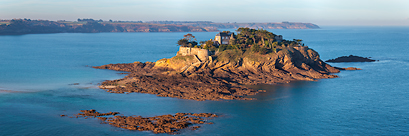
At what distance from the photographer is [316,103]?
38781mm

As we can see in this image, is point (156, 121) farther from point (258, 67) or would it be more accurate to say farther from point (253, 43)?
point (253, 43)

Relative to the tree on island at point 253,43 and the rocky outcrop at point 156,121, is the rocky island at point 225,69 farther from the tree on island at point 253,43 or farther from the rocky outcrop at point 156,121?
the rocky outcrop at point 156,121

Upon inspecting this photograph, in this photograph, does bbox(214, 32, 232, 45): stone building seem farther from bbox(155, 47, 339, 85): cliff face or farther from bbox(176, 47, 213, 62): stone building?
bbox(155, 47, 339, 85): cliff face

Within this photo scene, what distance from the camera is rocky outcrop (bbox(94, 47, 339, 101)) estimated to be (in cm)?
4341

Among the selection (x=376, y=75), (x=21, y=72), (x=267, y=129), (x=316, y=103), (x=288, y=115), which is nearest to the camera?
(x=267, y=129)

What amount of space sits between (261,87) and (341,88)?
32.3ft

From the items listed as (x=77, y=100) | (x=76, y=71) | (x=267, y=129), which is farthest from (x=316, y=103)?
(x=76, y=71)

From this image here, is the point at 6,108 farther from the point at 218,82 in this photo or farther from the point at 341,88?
the point at 341,88

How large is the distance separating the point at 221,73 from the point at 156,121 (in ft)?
69.6

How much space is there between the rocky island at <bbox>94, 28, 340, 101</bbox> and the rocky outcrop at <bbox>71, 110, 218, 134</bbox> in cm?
795

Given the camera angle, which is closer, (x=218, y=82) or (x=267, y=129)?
(x=267, y=129)

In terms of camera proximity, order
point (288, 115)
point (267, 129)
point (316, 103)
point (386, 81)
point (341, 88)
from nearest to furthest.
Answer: point (267, 129)
point (288, 115)
point (316, 103)
point (341, 88)
point (386, 81)

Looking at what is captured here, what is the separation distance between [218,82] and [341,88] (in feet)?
49.9

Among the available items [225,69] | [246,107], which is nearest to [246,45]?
[225,69]
